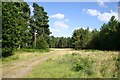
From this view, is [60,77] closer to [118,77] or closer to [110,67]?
[118,77]

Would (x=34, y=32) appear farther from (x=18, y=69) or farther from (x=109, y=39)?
(x=18, y=69)

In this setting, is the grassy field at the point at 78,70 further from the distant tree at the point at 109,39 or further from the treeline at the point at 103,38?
the distant tree at the point at 109,39

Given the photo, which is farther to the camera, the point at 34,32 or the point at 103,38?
the point at 103,38

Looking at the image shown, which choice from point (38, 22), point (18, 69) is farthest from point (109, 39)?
point (18, 69)

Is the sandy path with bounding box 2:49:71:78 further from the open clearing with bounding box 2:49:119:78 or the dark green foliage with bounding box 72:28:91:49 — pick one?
the dark green foliage with bounding box 72:28:91:49

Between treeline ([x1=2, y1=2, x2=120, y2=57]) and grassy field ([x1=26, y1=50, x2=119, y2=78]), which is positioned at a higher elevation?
treeline ([x1=2, y1=2, x2=120, y2=57])

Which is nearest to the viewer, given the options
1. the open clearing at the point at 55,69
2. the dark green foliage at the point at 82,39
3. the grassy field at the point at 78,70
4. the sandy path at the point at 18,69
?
the grassy field at the point at 78,70

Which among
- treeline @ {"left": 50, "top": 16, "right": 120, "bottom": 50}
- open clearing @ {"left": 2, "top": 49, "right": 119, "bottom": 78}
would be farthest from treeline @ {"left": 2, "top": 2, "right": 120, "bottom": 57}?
open clearing @ {"left": 2, "top": 49, "right": 119, "bottom": 78}

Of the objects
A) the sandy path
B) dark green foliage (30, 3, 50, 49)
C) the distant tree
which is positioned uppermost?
dark green foliage (30, 3, 50, 49)

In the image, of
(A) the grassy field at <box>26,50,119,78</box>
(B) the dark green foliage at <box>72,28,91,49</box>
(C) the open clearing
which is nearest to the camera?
(A) the grassy field at <box>26,50,119,78</box>

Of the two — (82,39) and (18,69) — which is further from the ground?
(82,39)

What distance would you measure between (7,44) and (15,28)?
2.36 m

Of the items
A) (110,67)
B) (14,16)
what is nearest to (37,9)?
(14,16)

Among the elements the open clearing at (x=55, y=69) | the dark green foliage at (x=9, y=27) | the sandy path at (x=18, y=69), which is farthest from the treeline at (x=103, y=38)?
the sandy path at (x=18, y=69)
